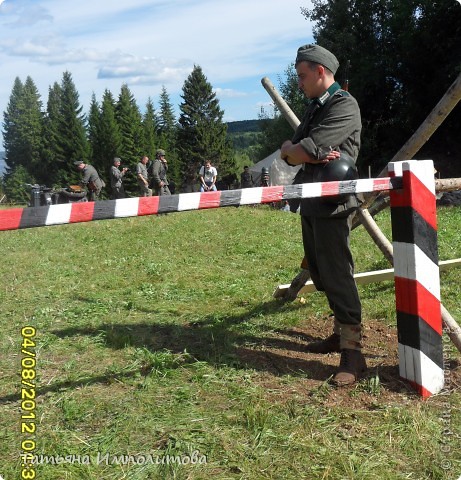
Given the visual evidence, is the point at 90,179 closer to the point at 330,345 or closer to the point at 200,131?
the point at 330,345

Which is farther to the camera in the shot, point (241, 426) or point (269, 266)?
point (269, 266)

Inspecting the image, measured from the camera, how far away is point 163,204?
2.71 metres

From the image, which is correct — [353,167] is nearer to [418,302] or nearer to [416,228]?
[416,228]

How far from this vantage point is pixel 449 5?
104 feet

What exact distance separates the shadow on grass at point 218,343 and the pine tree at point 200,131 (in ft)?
218

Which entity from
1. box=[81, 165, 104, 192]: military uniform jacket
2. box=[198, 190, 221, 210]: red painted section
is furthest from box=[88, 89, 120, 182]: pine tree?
box=[198, 190, 221, 210]: red painted section

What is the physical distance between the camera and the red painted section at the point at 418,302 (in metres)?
3.33

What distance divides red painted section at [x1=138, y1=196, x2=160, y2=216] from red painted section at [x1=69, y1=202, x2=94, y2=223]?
0.23 meters

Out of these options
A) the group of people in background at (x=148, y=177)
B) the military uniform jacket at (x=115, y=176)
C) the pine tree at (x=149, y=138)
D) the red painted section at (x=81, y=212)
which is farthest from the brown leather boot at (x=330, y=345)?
the pine tree at (x=149, y=138)

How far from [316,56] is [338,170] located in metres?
0.78

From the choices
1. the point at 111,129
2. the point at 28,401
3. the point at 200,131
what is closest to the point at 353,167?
the point at 28,401

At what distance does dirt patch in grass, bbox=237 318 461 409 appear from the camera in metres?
3.36

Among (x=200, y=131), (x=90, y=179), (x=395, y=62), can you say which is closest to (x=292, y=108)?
(x=395, y=62)

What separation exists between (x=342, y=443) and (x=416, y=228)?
1.29 meters
